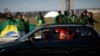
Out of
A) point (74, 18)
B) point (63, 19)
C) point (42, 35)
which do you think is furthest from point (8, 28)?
point (42, 35)

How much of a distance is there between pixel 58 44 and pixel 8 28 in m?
10.7

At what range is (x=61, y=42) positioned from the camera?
11.6 meters

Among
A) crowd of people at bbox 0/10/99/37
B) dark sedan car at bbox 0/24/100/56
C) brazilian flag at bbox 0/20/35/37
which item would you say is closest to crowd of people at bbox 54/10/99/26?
crowd of people at bbox 0/10/99/37

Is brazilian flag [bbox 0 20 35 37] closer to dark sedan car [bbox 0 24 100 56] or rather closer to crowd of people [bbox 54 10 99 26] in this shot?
crowd of people [bbox 54 10 99 26]

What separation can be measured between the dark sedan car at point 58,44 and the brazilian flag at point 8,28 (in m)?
9.90

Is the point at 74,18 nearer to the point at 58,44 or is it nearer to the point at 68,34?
the point at 68,34

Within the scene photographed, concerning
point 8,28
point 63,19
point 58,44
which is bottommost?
point 8,28

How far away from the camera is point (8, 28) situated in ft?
72.0

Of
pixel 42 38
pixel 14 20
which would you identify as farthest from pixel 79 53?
pixel 14 20

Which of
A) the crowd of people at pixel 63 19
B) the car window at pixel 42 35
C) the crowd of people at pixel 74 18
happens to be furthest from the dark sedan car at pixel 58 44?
the crowd of people at pixel 74 18

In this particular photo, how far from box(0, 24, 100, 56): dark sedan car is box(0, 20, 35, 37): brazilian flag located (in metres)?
9.90

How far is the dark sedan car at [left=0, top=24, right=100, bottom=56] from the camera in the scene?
37.8 ft

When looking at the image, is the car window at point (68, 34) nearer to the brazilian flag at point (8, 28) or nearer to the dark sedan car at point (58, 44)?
the dark sedan car at point (58, 44)

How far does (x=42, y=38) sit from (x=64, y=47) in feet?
2.53
